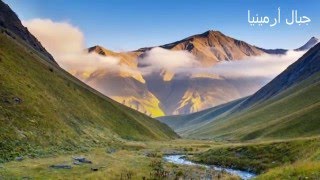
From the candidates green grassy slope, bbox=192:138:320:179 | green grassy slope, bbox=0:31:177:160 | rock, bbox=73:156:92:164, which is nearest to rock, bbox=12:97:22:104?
green grassy slope, bbox=0:31:177:160

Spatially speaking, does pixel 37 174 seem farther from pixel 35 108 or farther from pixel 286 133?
pixel 286 133

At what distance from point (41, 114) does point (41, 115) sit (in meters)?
0.54

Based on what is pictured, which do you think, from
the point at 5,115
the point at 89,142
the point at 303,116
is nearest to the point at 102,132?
the point at 89,142

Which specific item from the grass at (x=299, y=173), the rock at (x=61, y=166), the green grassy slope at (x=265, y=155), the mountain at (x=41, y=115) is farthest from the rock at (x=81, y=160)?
the grass at (x=299, y=173)

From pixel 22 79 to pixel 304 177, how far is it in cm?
7395

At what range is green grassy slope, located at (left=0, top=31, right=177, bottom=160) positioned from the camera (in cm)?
6434

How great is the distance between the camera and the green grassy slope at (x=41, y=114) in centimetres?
6434

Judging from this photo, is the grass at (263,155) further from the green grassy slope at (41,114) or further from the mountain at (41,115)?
the green grassy slope at (41,114)

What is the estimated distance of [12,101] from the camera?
73.9 metres

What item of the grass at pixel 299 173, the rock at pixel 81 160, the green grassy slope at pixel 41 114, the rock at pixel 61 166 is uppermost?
the green grassy slope at pixel 41 114

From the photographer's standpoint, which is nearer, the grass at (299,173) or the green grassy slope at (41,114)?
the grass at (299,173)

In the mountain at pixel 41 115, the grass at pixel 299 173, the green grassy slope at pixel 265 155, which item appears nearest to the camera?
the grass at pixel 299 173

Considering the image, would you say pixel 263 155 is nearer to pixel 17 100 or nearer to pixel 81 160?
pixel 81 160

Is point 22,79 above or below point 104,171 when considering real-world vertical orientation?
above
